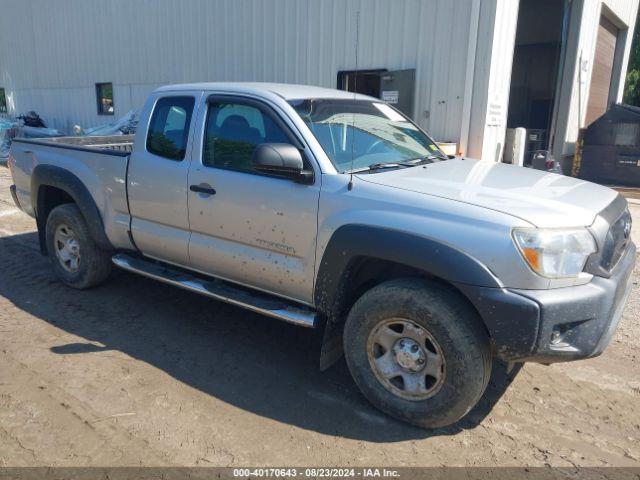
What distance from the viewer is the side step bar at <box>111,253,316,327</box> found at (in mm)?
3336

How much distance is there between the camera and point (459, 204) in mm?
2727

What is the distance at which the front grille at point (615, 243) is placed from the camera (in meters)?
2.75

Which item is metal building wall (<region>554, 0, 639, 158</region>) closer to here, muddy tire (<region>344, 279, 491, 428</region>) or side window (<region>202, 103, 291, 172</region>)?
side window (<region>202, 103, 291, 172</region>)

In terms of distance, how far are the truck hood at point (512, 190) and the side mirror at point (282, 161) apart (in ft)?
1.22

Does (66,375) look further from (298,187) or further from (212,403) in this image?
(298,187)

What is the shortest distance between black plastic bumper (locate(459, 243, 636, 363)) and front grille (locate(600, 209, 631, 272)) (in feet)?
0.42

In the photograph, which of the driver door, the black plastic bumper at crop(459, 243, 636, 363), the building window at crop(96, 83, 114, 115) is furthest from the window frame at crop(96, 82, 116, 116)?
the black plastic bumper at crop(459, 243, 636, 363)

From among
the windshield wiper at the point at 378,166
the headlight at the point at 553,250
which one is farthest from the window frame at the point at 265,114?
the headlight at the point at 553,250

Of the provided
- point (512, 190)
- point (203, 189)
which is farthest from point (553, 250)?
point (203, 189)

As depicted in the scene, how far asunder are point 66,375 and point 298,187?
2051 millimetres

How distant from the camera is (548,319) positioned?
2500 millimetres

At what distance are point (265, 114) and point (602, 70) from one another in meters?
14.2

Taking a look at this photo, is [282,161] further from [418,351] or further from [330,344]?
[418,351]

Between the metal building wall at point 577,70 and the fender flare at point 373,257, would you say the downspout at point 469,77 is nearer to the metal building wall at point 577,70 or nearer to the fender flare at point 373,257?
the metal building wall at point 577,70
